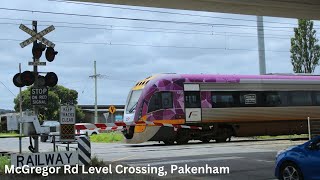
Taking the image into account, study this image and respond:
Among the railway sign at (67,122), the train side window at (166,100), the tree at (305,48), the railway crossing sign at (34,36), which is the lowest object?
the railway sign at (67,122)

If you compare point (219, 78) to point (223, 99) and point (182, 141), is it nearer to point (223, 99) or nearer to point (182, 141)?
point (223, 99)

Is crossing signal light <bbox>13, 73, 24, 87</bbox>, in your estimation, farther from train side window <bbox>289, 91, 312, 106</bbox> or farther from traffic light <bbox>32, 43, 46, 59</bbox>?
train side window <bbox>289, 91, 312, 106</bbox>

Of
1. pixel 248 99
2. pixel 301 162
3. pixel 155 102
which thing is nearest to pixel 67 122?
pixel 301 162

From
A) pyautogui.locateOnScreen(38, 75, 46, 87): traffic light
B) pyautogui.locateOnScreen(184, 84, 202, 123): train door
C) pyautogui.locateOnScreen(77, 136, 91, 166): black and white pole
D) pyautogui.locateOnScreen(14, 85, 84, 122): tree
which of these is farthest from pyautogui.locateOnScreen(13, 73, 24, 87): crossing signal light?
pyautogui.locateOnScreen(14, 85, 84, 122): tree

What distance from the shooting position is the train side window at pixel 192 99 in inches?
1078

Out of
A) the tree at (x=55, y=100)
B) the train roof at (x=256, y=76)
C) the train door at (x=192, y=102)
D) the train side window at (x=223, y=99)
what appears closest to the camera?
the train door at (x=192, y=102)

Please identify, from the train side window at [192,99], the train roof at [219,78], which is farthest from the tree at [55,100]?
the train side window at [192,99]

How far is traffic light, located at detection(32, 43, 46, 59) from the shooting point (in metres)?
13.0

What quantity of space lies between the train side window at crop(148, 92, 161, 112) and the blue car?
617 inches

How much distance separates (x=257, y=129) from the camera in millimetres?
30000

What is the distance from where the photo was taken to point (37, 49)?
42.8ft

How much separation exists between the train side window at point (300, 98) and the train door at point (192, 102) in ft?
23.2

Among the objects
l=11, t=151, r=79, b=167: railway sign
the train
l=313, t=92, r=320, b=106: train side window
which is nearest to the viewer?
l=11, t=151, r=79, b=167: railway sign

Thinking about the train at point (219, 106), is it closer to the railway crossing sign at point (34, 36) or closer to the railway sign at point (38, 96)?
the railway crossing sign at point (34, 36)
